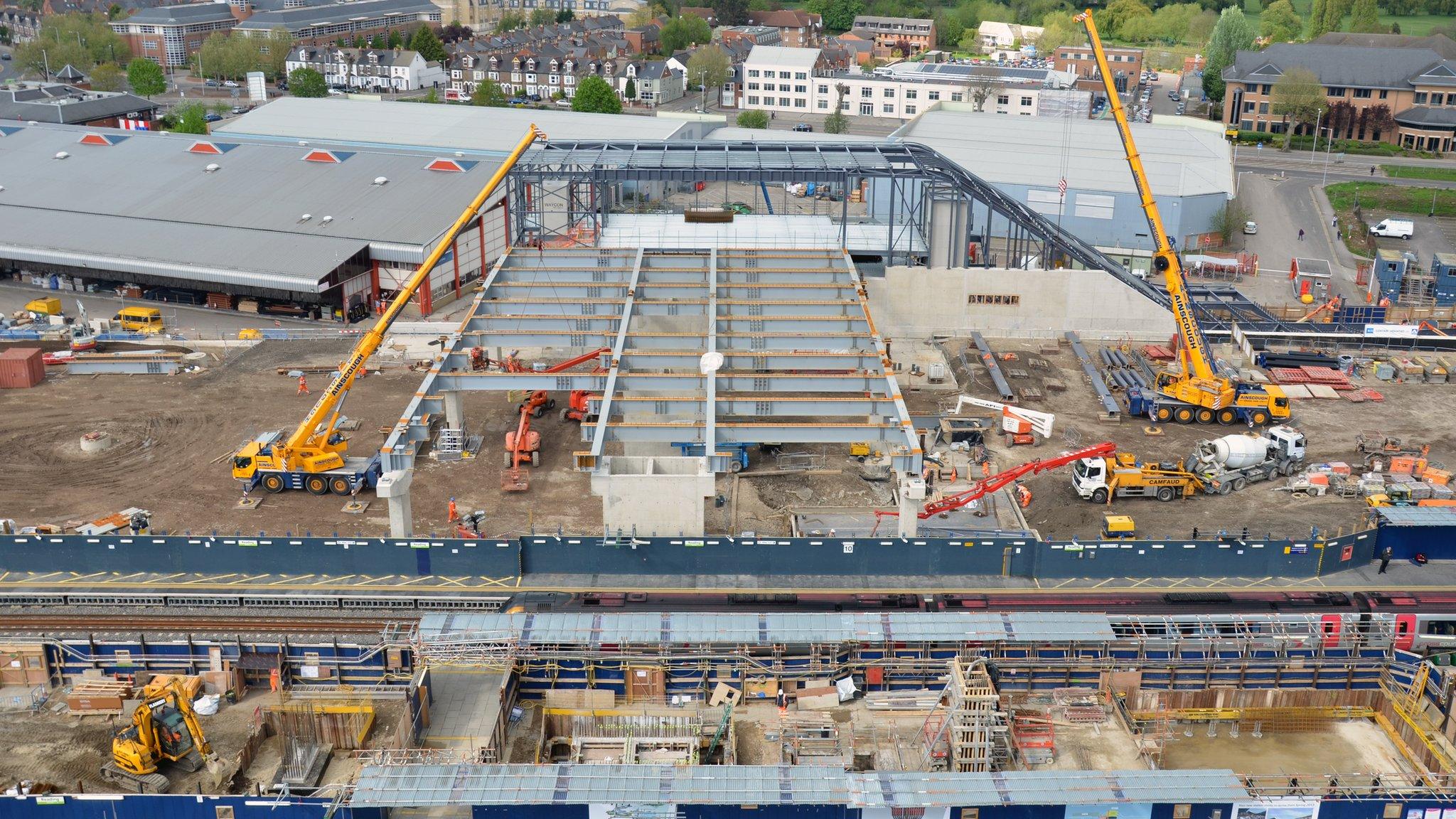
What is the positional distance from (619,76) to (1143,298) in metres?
109

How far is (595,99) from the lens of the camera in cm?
13875

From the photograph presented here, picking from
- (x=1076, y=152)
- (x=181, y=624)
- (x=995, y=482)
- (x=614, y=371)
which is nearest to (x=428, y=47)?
(x=1076, y=152)

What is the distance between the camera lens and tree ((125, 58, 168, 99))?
15688cm

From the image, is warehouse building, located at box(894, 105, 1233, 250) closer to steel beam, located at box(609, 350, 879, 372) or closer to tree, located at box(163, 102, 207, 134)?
steel beam, located at box(609, 350, 879, 372)

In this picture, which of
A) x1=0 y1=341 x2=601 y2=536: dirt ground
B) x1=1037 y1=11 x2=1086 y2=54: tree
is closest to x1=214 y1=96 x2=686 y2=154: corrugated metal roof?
x1=0 y1=341 x2=601 y2=536: dirt ground

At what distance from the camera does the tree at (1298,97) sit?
456 feet

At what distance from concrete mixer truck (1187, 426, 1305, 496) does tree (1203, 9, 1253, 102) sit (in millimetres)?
111226

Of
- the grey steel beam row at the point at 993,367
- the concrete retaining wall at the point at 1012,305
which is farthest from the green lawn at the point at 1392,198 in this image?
the grey steel beam row at the point at 993,367

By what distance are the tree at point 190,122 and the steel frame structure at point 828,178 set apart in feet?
189

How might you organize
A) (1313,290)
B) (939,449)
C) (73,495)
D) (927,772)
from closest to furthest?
(927,772)
(73,495)
(939,449)
(1313,290)

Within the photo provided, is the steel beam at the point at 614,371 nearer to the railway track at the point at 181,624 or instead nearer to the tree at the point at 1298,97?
the railway track at the point at 181,624

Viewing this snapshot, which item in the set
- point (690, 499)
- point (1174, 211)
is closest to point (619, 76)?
point (1174, 211)

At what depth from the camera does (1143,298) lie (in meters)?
76.1

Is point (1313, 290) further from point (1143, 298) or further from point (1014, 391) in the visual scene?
point (1014, 391)
